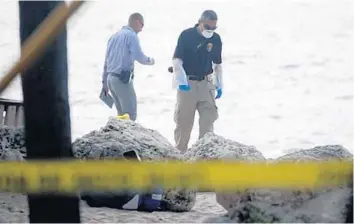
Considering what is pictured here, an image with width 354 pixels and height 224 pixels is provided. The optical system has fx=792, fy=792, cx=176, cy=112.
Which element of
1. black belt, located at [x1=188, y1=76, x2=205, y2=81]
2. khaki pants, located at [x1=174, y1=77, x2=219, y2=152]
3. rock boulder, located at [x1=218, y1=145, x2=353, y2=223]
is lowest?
rock boulder, located at [x1=218, y1=145, x2=353, y2=223]

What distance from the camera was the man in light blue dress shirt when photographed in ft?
27.9

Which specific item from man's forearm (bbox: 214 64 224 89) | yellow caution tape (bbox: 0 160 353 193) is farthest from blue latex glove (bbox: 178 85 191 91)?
yellow caution tape (bbox: 0 160 353 193)

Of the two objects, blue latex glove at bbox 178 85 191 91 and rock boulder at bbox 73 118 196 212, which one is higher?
blue latex glove at bbox 178 85 191 91

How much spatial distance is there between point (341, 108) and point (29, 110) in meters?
9.02

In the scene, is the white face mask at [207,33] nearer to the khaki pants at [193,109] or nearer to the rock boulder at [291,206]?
the khaki pants at [193,109]

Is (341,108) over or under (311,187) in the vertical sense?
over

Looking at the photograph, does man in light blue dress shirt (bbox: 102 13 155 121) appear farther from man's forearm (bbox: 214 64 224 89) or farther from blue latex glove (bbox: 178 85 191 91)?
man's forearm (bbox: 214 64 224 89)

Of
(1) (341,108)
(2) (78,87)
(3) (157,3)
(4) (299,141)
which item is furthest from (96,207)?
(3) (157,3)

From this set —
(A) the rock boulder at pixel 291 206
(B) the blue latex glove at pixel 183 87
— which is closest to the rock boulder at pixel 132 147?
(A) the rock boulder at pixel 291 206

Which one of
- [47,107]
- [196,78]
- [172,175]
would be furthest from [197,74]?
[47,107]

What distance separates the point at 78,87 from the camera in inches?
556

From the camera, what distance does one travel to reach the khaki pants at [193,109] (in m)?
8.35

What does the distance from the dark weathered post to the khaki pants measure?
172 inches

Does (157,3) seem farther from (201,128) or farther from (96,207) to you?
(96,207)
